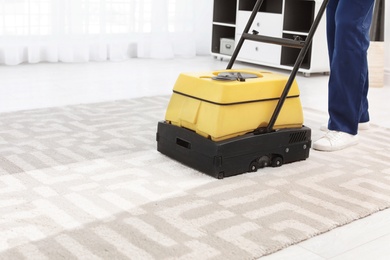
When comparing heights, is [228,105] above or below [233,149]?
above

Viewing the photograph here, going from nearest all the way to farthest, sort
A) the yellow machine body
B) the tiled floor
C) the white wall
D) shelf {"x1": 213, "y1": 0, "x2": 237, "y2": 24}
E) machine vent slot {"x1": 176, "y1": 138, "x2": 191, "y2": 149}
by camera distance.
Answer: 1. the tiled floor
2. the yellow machine body
3. machine vent slot {"x1": 176, "y1": 138, "x2": 191, "y2": 149}
4. the white wall
5. shelf {"x1": 213, "y1": 0, "x2": 237, "y2": 24}

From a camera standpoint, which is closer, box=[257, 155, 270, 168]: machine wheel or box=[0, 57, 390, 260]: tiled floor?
box=[0, 57, 390, 260]: tiled floor

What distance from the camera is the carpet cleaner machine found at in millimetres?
1658

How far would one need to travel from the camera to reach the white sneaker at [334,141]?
2012 millimetres

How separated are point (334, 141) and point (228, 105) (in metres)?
0.55

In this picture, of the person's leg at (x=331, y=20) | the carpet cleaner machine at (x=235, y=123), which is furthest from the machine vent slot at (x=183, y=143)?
the person's leg at (x=331, y=20)

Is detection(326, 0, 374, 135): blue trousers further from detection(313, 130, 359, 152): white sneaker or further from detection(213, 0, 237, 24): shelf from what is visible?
detection(213, 0, 237, 24): shelf

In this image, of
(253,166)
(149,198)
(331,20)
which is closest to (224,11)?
(331,20)

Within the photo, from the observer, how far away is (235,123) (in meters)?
1.68

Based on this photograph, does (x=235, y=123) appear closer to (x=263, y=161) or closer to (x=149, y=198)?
(x=263, y=161)

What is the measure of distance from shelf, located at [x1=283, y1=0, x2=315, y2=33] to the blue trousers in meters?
1.50

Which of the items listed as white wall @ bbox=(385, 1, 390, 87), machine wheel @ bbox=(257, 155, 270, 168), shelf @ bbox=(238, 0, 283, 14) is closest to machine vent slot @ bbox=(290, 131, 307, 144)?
machine wheel @ bbox=(257, 155, 270, 168)

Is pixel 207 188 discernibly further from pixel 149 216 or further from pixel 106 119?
pixel 106 119

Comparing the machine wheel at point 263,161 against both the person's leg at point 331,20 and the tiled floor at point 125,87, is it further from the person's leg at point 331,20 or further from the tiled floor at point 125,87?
the person's leg at point 331,20
